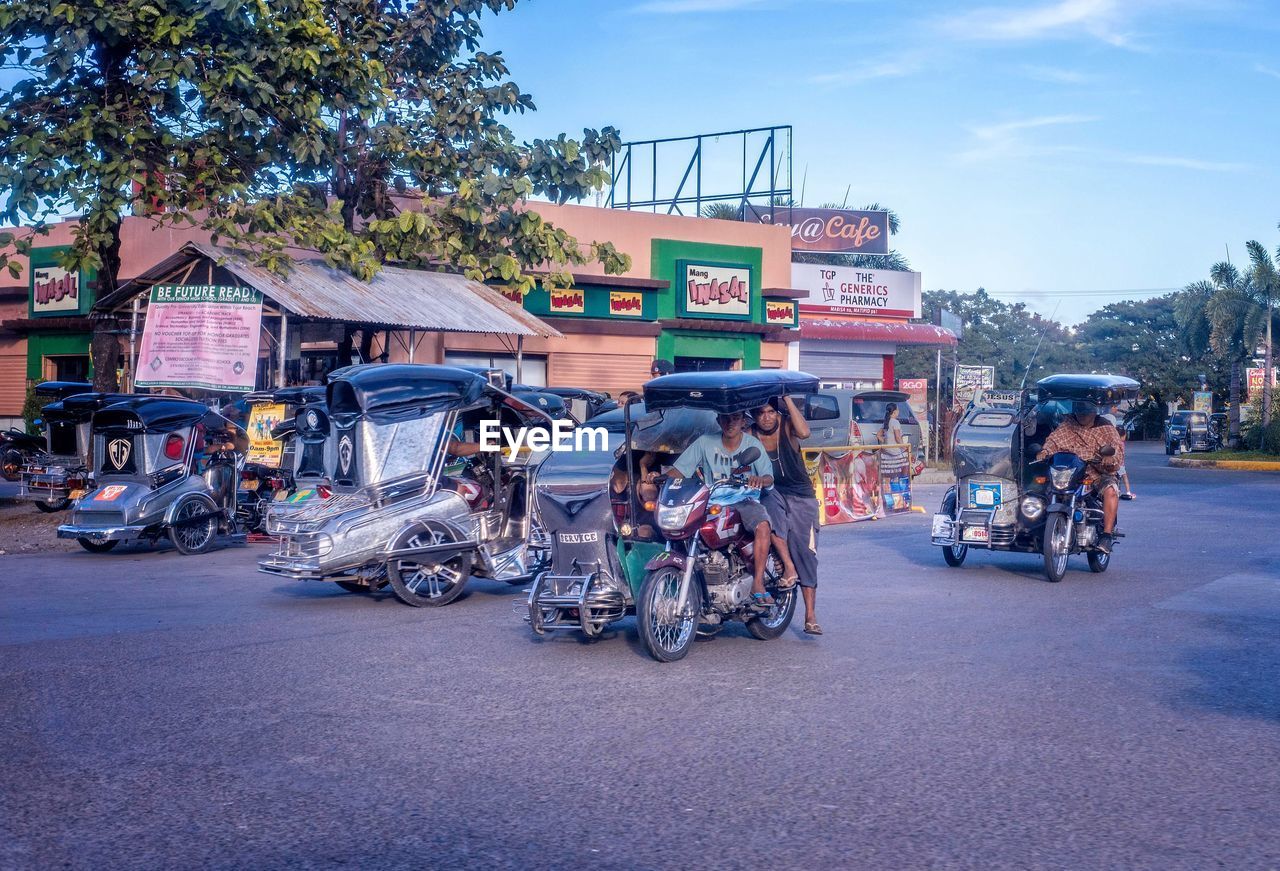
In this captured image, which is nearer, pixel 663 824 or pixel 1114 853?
pixel 1114 853

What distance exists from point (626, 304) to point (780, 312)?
5.56 m

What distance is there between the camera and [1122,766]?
6129mm

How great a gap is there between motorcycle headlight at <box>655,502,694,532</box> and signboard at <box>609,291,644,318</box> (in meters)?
24.9

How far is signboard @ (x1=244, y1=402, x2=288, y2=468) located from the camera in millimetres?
18234

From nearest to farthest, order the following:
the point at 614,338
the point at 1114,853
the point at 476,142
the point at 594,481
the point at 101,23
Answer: the point at 1114,853
the point at 594,481
the point at 101,23
the point at 476,142
the point at 614,338

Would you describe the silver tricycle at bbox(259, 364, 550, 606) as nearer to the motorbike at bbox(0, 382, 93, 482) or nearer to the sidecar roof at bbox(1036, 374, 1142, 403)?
the sidecar roof at bbox(1036, 374, 1142, 403)

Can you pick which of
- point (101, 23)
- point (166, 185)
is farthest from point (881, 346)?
point (101, 23)

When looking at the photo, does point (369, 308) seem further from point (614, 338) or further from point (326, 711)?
point (326, 711)

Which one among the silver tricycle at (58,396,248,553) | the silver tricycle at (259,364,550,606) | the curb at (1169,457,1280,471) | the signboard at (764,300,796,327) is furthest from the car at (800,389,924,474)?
the curb at (1169,457,1280,471)

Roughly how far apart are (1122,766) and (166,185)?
19571mm

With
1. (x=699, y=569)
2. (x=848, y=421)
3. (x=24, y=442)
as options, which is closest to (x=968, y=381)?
(x=848, y=421)

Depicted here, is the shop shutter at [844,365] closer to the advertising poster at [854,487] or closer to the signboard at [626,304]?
the signboard at [626,304]

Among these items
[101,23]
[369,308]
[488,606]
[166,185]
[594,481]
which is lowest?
[488,606]

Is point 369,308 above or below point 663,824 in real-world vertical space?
above
